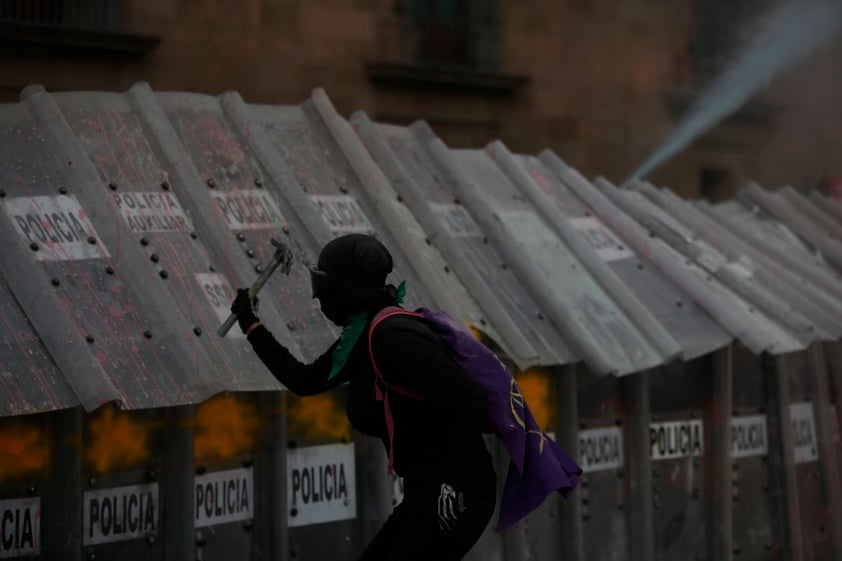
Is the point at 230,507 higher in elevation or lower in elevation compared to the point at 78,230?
lower

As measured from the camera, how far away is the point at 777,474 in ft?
27.1

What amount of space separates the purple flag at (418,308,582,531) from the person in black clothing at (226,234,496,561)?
69 mm

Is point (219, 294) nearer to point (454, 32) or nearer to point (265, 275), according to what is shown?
point (265, 275)

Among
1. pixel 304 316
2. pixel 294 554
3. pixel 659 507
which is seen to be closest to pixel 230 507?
pixel 294 554

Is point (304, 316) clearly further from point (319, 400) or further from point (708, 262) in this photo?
point (708, 262)

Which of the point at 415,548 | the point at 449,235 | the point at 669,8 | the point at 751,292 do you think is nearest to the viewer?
the point at 415,548

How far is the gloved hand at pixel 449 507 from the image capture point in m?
4.57

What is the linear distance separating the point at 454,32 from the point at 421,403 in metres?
15.3

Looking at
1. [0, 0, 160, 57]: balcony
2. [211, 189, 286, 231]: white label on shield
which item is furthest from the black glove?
[0, 0, 160, 57]: balcony

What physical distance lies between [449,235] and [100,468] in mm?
2293

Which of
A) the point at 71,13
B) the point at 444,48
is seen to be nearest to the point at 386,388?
the point at 71,13

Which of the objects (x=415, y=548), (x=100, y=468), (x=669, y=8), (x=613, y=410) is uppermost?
(x=669, y=8)

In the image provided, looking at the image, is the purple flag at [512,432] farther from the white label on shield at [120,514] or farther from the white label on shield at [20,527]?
the white label on shield at [20,527]

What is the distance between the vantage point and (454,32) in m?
19.5
